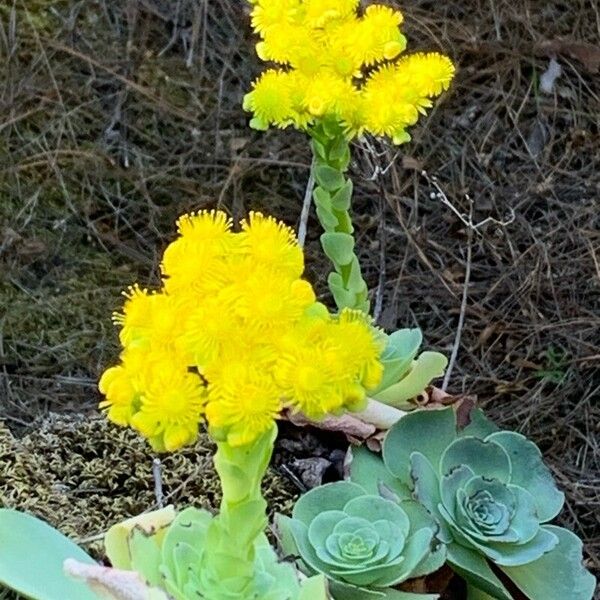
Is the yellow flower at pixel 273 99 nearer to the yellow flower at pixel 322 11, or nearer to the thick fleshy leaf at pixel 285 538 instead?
the yellow flower at pixel 322 11

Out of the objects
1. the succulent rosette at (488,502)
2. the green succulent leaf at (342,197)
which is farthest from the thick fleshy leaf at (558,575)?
the green succulent leaf at (342,197)

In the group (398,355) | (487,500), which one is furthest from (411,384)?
(487,500)

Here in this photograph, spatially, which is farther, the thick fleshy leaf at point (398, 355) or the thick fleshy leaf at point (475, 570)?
the thick fleshy leaf at point (398, 355)

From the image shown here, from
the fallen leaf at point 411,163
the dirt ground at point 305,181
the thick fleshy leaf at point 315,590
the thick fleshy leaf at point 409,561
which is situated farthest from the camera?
the fallen leaf at point 411,163

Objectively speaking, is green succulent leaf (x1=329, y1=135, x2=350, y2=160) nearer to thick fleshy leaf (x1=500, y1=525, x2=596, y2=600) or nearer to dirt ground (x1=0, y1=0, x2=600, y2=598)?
thick fleshy leaf (x1=500, y1=525, x2=596, y2=600)

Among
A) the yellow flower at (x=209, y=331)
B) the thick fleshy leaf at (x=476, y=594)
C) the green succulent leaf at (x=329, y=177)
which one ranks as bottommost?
the thick fleshy leaf at (x=476, y=594)

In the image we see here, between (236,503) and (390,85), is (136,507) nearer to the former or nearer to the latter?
(236,503)
